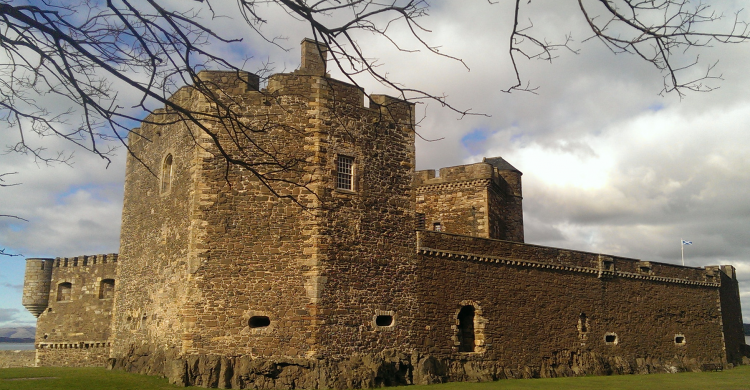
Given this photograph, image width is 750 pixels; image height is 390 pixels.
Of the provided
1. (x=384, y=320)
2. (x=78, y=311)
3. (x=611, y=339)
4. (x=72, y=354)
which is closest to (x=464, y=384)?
(x=384, y=320)

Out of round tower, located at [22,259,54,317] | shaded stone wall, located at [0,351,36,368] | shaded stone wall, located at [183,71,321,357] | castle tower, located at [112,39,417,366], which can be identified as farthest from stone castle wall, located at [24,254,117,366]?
shaded stone wall, located at [183,71,321,357]

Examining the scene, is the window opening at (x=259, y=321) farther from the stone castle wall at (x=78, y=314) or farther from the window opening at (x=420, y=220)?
the stone castle wall at (x=78, y=314)

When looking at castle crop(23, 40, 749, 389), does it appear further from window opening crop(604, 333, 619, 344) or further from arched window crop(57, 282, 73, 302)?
arched window crop(57, 282, 73, 302)

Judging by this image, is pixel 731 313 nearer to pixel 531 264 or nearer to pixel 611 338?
pixel 611 338

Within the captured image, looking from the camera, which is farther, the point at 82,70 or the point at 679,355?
the point at 679,355

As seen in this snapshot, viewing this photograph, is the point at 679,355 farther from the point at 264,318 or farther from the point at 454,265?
the point at 264,318

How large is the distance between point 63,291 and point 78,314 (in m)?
2.15

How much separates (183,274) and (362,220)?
17.1 feet

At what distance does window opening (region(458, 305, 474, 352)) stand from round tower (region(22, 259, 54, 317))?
942 inches

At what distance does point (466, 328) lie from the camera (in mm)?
20312

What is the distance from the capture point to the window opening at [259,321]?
16.3 m

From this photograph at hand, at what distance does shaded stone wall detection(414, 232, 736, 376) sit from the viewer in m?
19.5

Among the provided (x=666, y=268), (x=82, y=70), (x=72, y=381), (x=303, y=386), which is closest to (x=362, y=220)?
(x=303, y=386)

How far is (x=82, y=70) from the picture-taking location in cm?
605
